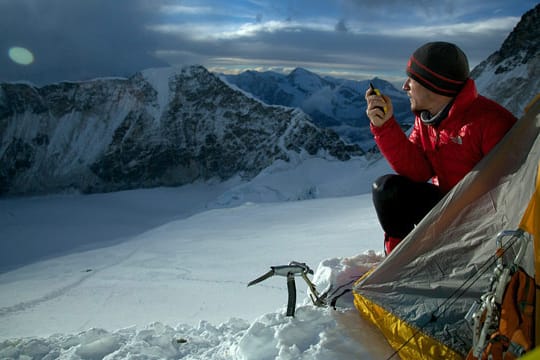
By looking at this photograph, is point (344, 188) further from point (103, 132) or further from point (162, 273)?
point (103, 132)

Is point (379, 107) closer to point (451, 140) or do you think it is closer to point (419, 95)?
point (419, 95)

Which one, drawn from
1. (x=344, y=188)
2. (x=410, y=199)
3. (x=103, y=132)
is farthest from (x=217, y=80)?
(x=410, y=199)

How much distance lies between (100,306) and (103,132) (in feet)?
204

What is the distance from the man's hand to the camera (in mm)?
2578

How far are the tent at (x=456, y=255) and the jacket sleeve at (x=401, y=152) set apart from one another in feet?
1.57

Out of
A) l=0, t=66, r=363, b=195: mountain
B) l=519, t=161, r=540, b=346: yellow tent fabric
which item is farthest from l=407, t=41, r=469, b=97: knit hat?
l=0, t=66, r=363, b=195: mountain

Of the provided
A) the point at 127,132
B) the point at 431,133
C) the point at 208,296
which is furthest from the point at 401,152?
the point at 127,132

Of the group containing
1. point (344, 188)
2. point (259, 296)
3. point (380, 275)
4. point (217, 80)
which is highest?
point (217, 80)

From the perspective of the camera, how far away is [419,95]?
101 inches

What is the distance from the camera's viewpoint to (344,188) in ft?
112

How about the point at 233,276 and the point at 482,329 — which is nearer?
the point at 482,329

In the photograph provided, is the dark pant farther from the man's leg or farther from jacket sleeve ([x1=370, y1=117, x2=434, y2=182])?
jacket sleeve ([x1=370, y1=117, x2=434, y2=182])

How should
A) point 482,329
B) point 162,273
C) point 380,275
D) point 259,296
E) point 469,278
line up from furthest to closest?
point 162,273 → point 259,296 → point 380,275 → point 469,278 → point 482,329

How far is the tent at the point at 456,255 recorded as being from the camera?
2051 millimetres
